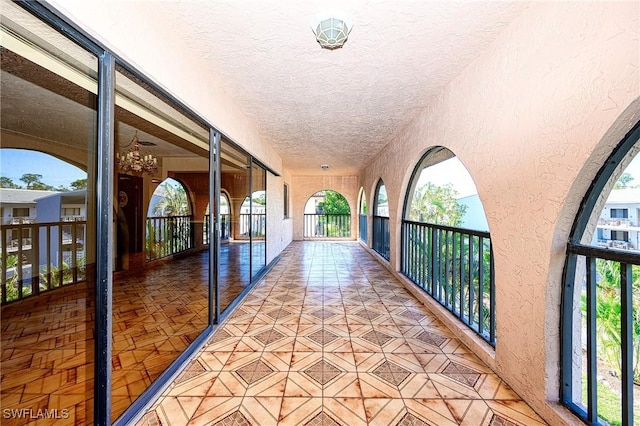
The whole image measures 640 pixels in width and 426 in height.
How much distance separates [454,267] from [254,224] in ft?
9.89

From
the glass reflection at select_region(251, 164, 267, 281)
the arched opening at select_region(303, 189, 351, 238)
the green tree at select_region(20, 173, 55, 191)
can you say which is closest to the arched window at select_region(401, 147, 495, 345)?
the glass reflection at select_region(251, 164, 267, 281)

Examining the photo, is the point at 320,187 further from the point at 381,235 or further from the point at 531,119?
the point at 531,119

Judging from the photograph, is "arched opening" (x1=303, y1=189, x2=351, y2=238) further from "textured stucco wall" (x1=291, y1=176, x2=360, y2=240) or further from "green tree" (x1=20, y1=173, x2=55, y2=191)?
"green tree" (x1=20, y1=173, x2=55, y2=191)

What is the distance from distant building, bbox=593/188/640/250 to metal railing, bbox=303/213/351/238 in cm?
867

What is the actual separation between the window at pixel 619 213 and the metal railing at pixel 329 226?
28.4ft

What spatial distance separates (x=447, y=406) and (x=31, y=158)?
3.30 meters

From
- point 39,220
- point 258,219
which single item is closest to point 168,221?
point 258,219

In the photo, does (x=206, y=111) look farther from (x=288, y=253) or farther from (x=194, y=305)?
→ (x=288, y=253)

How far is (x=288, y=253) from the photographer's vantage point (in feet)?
21.8

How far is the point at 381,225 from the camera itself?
5785 mm

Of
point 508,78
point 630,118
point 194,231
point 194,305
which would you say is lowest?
point 194,305

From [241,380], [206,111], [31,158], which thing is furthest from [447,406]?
[31,158]

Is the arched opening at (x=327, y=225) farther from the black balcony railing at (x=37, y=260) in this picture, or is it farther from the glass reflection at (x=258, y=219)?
the black balcony railing at (x=37, y=260)

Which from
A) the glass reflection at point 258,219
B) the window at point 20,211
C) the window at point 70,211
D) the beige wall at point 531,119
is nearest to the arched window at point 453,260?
the beige wall at point 531,119
